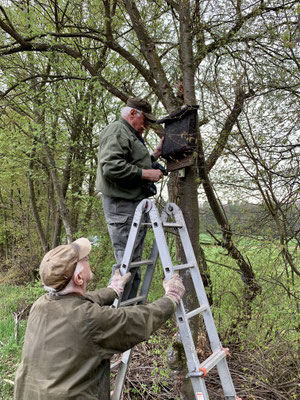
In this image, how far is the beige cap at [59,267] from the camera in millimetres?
1799

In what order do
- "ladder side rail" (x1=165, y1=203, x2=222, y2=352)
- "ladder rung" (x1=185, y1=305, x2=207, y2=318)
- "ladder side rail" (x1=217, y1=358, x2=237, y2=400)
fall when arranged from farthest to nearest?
"ladder side rail" (x1=165, y1=203, x2=222, y2=352)
"ladder side rail" (x1=217, y1=358, x2=237, y2=400)
"ladder rung" (x1=185, y1=305, x2=207, y2=318)

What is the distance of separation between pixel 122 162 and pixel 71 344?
4.66 ft

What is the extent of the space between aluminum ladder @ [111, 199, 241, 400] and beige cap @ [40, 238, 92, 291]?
0.63 metres

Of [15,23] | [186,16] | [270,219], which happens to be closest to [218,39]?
[186,16]

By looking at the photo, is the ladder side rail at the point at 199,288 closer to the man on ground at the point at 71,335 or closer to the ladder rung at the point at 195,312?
the ladder rung at the point at 195,312

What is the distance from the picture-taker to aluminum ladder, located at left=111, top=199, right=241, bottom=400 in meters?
2.08

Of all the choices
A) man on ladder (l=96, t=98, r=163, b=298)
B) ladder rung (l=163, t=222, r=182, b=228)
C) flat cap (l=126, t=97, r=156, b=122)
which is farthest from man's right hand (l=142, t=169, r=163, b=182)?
flat cap (l=126, t=97, r=156, b=122)

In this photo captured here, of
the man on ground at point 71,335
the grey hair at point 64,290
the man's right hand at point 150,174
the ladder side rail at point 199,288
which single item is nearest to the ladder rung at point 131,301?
the ladder side rail at point 199,288

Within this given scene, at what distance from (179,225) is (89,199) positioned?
13.2ft

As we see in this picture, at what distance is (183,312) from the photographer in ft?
7.00

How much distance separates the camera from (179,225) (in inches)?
104

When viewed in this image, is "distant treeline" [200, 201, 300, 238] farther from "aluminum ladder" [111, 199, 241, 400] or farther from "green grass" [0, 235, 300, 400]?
"aluminum ladder" [111, 199, 241, 400]

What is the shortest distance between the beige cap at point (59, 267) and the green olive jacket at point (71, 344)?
0.35ft

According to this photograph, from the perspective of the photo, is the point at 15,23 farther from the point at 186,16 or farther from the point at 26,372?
the point at 26,372
